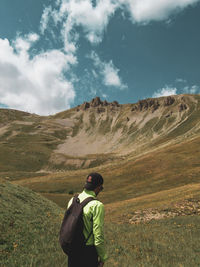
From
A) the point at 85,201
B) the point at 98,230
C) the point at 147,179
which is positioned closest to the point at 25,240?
the point at 98,230

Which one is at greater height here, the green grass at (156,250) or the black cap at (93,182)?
the black cap at (93,182)

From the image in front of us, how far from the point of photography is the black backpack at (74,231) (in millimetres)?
5516

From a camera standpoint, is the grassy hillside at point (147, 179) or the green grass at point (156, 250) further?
the grassy hillside at point (147, 179)

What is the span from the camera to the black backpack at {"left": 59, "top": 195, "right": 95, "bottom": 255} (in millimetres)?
5516

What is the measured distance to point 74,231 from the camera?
5.51 m

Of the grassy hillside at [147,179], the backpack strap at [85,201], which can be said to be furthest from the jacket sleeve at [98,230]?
the grassy hillside at [147,179]

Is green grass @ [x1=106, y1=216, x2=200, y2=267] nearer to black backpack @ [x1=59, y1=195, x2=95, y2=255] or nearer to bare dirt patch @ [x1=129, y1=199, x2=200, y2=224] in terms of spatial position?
black backpack @ [x1=59, y1=195, x2=95, y2=255]

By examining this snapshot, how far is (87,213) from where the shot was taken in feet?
18.7

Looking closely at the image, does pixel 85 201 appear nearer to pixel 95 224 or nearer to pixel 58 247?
pixel 95 224

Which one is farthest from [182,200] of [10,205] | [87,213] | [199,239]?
[87,213]

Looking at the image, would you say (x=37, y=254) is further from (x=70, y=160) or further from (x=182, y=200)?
(x=70, y=160)

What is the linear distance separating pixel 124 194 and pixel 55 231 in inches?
1798

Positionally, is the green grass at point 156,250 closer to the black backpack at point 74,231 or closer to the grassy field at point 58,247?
the grassy field at point 58,247

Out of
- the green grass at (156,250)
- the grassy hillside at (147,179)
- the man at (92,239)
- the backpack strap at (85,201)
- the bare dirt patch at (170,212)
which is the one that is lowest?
the grassy hillside at (147,179)
